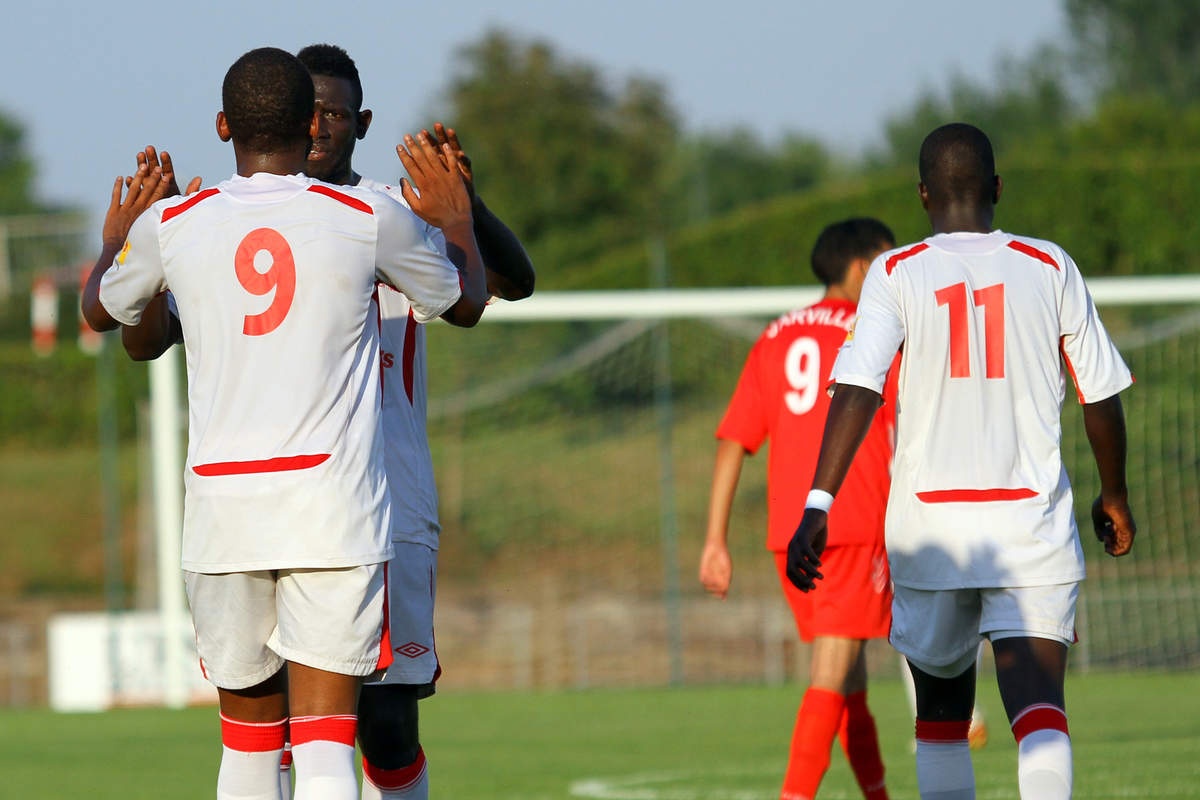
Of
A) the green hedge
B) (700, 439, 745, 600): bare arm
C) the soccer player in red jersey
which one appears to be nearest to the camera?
the soccer player in red jersey

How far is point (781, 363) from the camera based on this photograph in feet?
20.2

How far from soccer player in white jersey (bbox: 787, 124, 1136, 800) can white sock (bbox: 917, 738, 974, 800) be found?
0.22 metres

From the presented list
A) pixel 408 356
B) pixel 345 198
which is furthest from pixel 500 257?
pixel 345 198

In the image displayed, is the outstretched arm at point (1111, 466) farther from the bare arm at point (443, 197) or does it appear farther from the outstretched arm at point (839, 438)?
the bare arm at point (443, 197)

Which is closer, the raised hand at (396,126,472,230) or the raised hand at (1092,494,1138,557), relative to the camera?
the raised hand at (396,126,472,230)

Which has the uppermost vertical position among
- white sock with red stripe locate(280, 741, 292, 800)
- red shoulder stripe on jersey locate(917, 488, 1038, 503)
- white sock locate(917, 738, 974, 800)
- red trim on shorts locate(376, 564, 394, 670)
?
red shoulder stripe on jersey locate(917, 488, 1038, 503)

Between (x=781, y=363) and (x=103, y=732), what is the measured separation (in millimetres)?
7589

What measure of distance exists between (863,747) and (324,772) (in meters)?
2.71

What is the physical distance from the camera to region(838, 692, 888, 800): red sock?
229 inches

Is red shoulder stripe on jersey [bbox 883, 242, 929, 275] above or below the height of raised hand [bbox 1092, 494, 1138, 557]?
above

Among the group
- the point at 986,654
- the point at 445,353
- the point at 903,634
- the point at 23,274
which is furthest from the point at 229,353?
the point at 23,274

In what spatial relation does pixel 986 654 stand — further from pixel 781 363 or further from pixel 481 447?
pixel 781 363

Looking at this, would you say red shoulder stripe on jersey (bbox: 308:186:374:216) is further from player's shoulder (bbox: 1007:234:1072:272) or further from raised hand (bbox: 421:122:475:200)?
player's shoulder (bbox: 1007:234:1072:272)

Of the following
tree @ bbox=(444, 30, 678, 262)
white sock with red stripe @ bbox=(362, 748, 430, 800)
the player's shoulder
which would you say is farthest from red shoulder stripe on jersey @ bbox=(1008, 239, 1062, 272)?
tree @ bbox=(444, 30, 678, 262)
